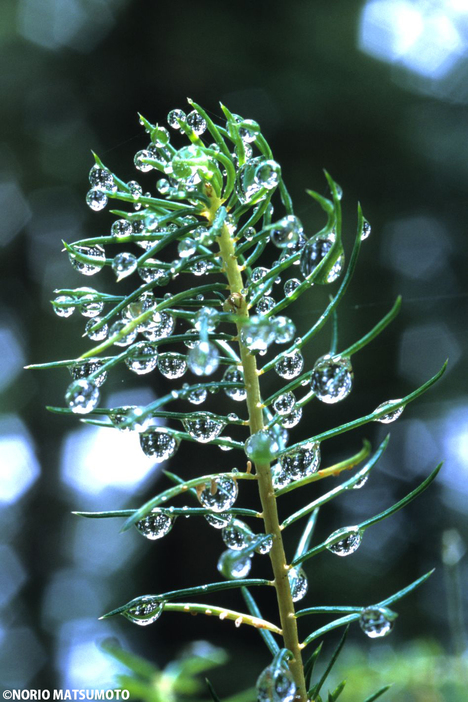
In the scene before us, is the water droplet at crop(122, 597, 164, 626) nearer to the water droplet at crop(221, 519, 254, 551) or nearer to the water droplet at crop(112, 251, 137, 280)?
the water droplet at crop(221, 519, 254, 551)

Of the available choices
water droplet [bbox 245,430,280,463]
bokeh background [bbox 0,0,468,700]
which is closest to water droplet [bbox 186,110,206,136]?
water droplet [bbox 245,430,280,463]

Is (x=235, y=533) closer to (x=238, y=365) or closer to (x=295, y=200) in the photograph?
(x=238, y=365)

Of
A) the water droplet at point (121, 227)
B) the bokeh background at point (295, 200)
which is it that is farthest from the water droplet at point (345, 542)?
the bokeh background at point (295, 200)

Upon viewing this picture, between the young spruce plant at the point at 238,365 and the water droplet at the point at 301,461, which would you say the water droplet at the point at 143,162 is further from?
the water droplet at the point at 301,461

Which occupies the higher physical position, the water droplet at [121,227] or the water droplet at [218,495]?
the water droplet at [121,227]

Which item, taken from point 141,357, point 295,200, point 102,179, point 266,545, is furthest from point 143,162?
point 295,200
